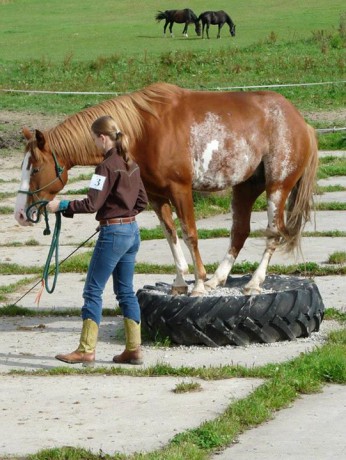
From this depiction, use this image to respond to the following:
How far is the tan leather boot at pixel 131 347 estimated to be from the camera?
8484 millimetres

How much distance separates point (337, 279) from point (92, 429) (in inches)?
186

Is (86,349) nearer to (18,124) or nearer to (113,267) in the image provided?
(113,267)

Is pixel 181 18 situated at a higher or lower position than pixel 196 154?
lower

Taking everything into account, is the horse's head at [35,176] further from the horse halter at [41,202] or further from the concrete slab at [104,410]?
the concrete slab at [104,410]

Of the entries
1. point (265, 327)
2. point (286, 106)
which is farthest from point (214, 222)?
point (265, 327)

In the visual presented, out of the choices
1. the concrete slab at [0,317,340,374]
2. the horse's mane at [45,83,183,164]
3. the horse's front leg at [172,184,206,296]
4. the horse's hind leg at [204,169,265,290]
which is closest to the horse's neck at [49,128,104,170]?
the horse's mane at [45,83,183,164]

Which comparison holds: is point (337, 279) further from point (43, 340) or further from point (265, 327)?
point (43, 340)

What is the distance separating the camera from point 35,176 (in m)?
9.11

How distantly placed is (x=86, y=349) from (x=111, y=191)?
109 centimetres

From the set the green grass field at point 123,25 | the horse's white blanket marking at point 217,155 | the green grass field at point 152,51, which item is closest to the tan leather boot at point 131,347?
the horse's white blanket marking at point 217,155

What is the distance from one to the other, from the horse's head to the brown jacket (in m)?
0.75

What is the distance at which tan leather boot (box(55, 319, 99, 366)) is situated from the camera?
838cm

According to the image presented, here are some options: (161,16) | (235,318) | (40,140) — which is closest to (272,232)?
(235,318)

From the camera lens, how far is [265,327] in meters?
8.97
